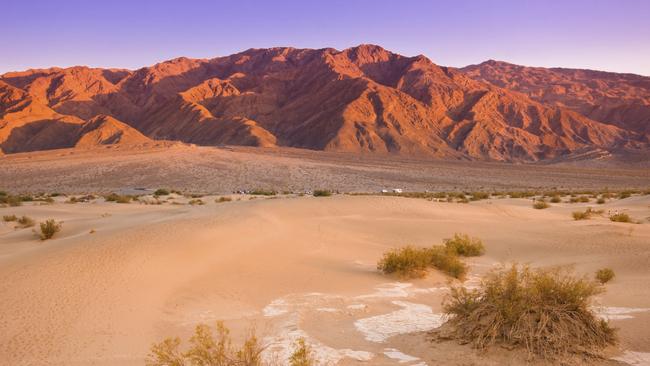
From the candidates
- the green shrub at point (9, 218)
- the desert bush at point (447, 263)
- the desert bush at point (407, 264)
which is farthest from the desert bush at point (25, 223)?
the desert bush at point (447, 263)

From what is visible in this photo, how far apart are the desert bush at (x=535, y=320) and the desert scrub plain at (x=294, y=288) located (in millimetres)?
41

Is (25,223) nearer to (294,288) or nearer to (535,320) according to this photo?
(294,288)

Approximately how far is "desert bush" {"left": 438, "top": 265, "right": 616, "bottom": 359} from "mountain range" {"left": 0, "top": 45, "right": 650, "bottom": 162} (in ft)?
272

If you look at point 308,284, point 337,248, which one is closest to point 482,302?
point 308,284

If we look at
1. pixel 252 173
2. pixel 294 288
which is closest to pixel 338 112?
pixel 252 173

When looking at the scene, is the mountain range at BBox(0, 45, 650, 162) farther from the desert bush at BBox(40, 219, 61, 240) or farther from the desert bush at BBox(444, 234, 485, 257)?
the desert bush at BBox(444, 234, 485, 257)

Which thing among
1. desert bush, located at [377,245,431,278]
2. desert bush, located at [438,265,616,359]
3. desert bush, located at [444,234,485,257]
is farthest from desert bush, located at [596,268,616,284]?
desert bush, located at [438,265,616,359]

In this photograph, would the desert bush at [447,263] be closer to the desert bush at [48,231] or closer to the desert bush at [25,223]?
the desert bush at [48,231]

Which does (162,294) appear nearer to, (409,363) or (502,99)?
(409,363)

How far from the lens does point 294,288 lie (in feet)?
34.0

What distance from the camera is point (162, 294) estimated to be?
31.3 ft

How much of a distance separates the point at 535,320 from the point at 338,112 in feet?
321

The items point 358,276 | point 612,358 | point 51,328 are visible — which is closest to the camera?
point 612,358

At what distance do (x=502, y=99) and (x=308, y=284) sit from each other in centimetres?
11528
